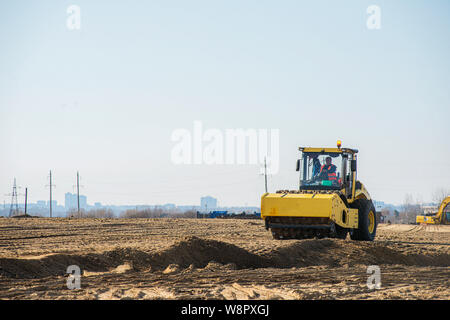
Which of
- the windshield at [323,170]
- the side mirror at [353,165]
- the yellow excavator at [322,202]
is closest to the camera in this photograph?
the yellow excavator at [322,202]

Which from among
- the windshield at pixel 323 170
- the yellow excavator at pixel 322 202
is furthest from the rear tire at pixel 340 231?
the windshield at pixel 323 170

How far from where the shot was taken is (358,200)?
71.7 ft

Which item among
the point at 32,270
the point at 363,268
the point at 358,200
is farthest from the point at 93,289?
the point at 358,200

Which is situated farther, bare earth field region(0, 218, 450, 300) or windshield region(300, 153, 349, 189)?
windshield region(300, 153, 349, 189)

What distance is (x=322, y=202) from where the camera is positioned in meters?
19.0

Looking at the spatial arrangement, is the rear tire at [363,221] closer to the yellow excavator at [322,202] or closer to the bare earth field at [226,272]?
the yellow excavator at [322,202]

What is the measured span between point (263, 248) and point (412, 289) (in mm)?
6899

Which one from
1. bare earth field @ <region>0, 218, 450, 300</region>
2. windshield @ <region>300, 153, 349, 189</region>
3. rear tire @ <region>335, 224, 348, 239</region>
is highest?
windshield @ <region>300, 153, 349, 189</region>

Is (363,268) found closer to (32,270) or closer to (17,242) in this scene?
(32,270)

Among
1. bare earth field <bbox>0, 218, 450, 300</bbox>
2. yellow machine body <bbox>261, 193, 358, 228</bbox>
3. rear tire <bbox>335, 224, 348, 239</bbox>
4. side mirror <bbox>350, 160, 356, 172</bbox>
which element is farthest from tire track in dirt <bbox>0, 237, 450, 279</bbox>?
side mirror <bbox>350, 160, 356, 172</bbox>

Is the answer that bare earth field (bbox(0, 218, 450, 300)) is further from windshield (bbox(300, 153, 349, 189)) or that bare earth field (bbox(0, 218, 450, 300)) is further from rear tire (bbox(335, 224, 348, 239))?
windshield (bbox(300, 153, 349, 189))

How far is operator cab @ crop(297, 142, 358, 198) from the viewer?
20.9 m

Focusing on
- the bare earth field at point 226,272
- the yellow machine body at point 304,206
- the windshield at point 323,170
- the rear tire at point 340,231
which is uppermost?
the windshield at point 323,170

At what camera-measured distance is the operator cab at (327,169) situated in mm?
20891
